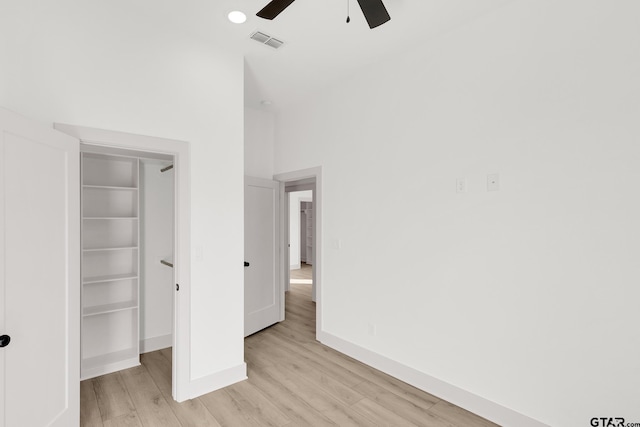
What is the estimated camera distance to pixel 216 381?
106 inches

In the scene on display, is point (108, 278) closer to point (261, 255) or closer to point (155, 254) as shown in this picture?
point (155, 254)

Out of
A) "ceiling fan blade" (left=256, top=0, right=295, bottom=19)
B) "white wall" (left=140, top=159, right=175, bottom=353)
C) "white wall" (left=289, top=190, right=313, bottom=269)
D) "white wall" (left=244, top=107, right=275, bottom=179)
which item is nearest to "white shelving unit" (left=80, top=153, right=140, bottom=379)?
"white wall" (left=140, top=159, right=175, bottom=353)

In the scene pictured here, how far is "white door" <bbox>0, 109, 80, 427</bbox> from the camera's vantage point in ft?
5.11

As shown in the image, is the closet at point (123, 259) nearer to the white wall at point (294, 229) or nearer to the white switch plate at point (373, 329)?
the white switch plate at point (373, 329)

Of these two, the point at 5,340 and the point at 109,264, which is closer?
the point at 5,340

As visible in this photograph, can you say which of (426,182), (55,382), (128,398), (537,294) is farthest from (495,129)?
(128,398)

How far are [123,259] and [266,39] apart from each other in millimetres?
2564

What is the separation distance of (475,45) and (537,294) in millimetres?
1888

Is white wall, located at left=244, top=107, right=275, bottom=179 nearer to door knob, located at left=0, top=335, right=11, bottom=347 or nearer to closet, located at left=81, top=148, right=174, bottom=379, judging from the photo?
closet, located at left=81, top=148, right=174, bottom=379

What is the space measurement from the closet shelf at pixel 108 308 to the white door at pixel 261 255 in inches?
48.5

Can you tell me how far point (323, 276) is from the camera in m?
3.78

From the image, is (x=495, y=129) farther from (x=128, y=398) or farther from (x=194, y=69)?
(x=128, y=398)

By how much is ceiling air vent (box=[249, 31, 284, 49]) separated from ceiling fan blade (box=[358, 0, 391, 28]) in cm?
107

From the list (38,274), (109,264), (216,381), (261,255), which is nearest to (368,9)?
(38,274)
